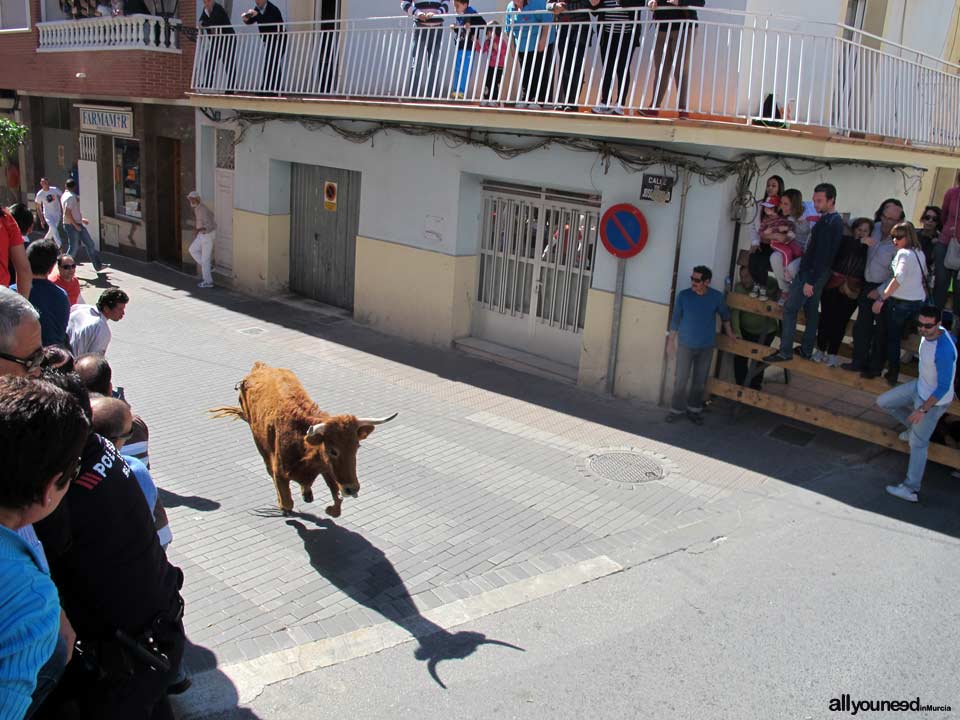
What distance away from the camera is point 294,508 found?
684 centimetres

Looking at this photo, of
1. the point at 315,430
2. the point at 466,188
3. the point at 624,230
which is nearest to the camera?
the point at 315,430

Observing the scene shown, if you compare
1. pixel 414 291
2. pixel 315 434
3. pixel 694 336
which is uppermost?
pixel 694 336

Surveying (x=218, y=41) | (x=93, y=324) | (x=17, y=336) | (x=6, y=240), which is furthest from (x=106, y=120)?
(x=17, y=336)

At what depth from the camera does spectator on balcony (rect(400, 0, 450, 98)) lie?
11141mm

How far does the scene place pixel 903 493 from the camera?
7.79 meters

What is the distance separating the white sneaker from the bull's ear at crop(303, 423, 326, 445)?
5.51 m

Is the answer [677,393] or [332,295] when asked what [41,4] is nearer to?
[332,295]

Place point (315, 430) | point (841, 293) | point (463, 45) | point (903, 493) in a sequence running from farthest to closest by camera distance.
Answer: point (463, 45) < point (841, 293) < point (903, 493) < point (315, 430)

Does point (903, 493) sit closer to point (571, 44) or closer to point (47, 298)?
point (571, 44)

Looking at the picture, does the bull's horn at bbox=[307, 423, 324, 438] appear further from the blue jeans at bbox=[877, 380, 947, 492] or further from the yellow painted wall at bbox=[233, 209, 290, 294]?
the yellow painted wall at bbox=[233, 209, 290, 294]

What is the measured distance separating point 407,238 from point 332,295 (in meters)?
2.62

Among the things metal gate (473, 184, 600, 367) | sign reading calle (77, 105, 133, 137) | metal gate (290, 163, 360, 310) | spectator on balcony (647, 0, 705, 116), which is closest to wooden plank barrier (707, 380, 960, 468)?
metal gate (473, 184, 600, 367)

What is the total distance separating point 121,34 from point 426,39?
717cm

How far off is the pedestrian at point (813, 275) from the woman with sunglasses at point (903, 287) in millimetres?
584
